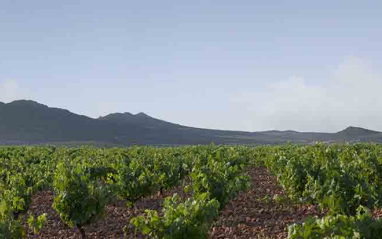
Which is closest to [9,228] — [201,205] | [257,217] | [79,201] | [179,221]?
[179,221]

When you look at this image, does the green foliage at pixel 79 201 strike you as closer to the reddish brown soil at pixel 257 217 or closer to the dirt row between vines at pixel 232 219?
the dirt row between vines at pixel 232 219

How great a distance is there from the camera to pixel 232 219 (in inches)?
567

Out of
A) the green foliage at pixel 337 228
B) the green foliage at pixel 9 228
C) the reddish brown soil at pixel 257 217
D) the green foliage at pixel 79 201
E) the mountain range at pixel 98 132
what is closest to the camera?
the green foliage at pixel 337 228

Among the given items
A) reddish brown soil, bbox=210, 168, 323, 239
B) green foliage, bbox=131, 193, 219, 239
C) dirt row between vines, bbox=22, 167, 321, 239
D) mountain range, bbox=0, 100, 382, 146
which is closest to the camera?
green foliage, bbox=131, 193, 219, 239

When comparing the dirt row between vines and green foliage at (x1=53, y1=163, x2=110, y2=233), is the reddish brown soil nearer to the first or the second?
the dirt row between vines

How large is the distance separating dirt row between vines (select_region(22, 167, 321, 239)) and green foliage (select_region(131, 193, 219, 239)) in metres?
3.56

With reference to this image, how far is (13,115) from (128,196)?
7088 inches

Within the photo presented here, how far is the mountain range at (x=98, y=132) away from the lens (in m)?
167

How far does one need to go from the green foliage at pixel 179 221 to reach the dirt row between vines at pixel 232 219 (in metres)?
3.56

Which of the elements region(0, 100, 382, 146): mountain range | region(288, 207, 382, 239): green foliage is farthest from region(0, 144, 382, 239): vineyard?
region(0, 100, 382, 146): mountain range

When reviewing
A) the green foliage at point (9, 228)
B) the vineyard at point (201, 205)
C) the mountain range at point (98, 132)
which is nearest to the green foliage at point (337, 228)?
the vineyard at point (201, 205)

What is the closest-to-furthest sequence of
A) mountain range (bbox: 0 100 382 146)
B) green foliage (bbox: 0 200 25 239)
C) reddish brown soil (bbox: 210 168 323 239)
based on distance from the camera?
1. green foliage (bbox: 0 200 25 239)
2. reddish brown soil (bbox: 210 168 323 239)
3. mountain range (bbox: 0 100 382 146)

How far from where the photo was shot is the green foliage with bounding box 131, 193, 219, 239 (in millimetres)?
8109

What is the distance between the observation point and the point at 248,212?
1555 centimetres
